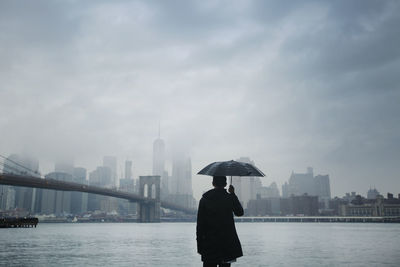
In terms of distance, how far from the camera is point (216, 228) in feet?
16.3

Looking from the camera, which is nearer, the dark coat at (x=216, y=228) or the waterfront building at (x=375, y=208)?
the dark coat at (x=216, y=228)

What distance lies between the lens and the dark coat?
492 centimetres

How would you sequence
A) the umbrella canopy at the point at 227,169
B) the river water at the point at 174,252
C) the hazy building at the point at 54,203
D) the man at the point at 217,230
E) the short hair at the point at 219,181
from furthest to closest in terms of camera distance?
the hazy building at the point at 54,203 < the river water at the point at 174,252 < the umbrella canopy at the point at 227,169 < the short hair at the point at 219,181 < the man at the point at 217,230

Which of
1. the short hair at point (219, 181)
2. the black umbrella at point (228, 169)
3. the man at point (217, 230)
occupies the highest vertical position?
the black umbrella at point (228, 169)

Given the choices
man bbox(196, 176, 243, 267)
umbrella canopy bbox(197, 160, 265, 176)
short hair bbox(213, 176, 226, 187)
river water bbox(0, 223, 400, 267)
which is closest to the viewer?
man bbox(196, 176, 243, 267)

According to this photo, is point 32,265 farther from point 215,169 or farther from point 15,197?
point 15,197

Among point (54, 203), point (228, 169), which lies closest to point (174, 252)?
point (228, 169)

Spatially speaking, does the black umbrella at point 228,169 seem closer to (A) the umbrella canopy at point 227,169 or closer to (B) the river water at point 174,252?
(A) the umbrella canopy at point 227,169

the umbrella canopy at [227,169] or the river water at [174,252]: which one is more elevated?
the umbrella canopy at [227,169]

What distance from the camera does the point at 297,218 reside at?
655 feet

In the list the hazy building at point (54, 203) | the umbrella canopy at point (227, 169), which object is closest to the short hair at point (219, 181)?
the umbrella canopy at point (227, 169)

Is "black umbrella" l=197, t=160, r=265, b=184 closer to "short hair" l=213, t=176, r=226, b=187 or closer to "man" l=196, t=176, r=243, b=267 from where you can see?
"short hair" l=213, t=176, r=226, b=187

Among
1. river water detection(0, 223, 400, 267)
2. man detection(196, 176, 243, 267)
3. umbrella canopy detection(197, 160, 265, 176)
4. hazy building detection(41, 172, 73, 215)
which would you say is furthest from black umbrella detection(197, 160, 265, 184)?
hazy building detection(41, 172, 73, 215)

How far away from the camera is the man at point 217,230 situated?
4918mm
